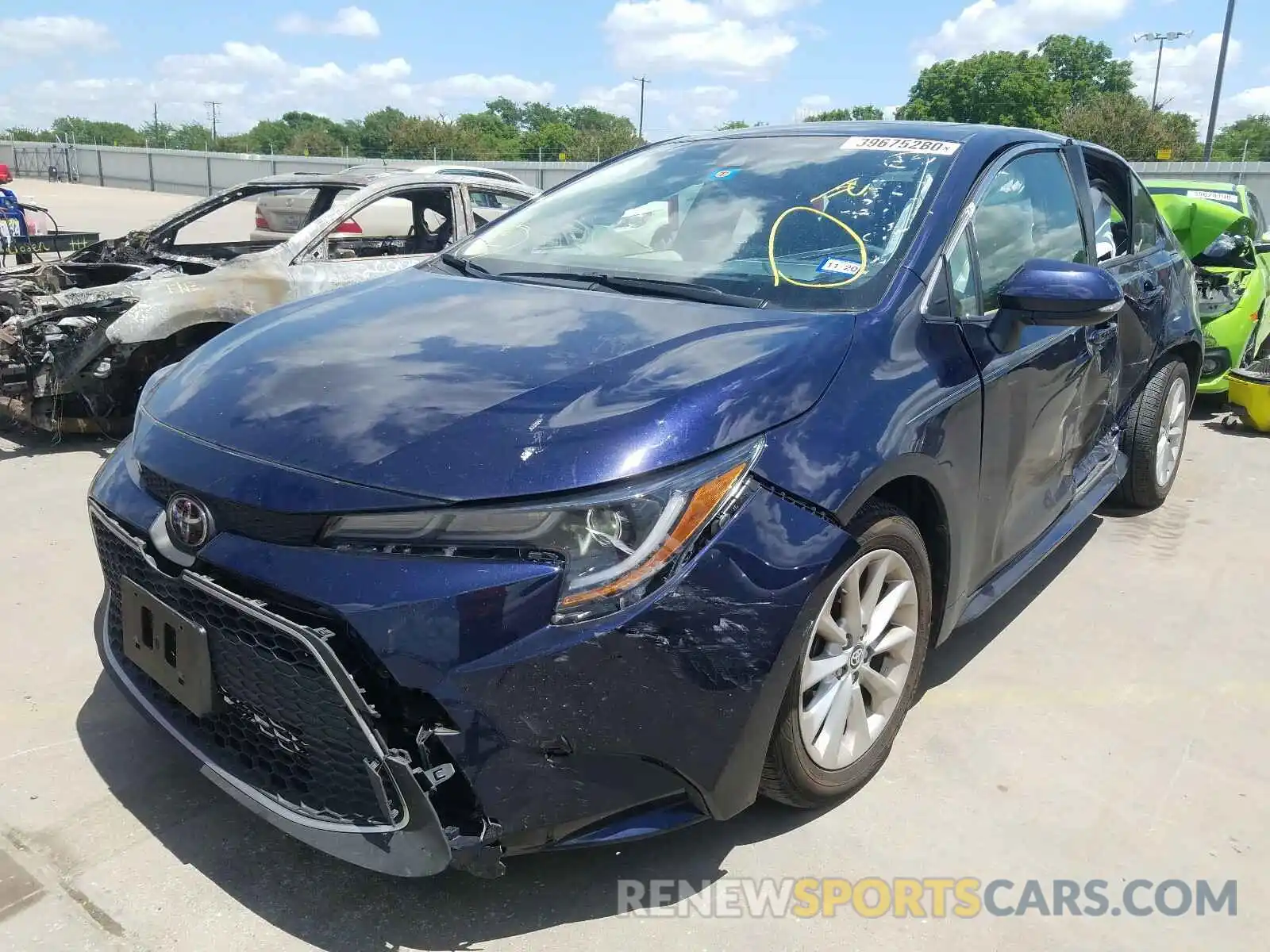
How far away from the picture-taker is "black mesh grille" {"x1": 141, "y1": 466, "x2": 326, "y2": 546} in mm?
1895

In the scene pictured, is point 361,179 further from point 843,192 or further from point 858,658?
point 858,658

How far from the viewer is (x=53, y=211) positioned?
23.6 metres

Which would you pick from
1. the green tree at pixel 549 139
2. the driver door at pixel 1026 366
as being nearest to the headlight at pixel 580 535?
the driver door at pixel 1026 366

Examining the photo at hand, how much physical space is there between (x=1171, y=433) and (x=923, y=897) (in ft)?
11.1

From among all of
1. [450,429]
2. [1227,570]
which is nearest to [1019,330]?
[450,429]

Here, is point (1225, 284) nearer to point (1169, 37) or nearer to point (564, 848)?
point (564, 848)

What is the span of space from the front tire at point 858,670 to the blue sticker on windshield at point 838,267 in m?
0.67

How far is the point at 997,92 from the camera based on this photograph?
3027 inches

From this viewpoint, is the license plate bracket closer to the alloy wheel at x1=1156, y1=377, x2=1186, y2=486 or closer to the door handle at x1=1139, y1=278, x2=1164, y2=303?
the door handle at x1=1139, y1=278, x2=1164, y2=303

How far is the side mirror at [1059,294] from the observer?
8.63 feet

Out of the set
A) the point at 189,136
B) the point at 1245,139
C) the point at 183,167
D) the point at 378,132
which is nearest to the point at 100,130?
the point at 189,136

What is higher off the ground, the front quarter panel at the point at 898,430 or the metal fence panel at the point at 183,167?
the metal fence panel at the point at 183,167

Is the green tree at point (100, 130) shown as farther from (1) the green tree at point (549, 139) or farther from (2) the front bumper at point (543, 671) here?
(2) the front bumper at point (543, 671)

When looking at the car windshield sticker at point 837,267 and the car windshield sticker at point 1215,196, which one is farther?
the car windshield sticker at point 1215,196
